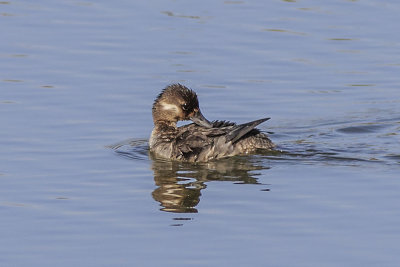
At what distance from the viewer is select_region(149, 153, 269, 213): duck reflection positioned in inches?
422

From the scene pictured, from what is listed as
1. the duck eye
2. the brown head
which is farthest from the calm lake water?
the duck eye

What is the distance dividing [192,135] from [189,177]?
109cm

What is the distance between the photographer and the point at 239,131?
40.3ft

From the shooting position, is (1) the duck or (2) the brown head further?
(2) the brown head

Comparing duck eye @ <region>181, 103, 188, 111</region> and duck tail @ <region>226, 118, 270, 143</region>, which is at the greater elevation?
duck eye @ <region>181, 103, 188, 111</region>

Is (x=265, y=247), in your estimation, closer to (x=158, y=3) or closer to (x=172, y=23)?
(x=172, y=23)

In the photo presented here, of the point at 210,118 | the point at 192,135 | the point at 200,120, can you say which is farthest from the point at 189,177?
the point at 210,118

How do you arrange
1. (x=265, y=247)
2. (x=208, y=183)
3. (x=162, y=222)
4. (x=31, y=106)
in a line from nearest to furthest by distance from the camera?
(x=265, y=247) → (x=162, y=222) → (x=208, y=183) → (x=31, y=106)

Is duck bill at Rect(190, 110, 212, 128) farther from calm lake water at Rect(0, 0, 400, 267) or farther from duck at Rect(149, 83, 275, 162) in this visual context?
calm lake water at Rect(0, 0, 400, 267)

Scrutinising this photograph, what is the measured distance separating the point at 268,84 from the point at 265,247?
6582 mm

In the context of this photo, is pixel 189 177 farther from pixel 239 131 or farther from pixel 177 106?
pixel 177 106

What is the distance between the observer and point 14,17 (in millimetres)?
18562

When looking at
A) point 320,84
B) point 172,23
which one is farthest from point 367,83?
point 172,23

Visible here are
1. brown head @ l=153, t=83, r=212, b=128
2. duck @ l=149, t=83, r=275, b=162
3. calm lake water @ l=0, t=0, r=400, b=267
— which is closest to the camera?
calm lake water @ l=0, t=0, r=400, b=267
